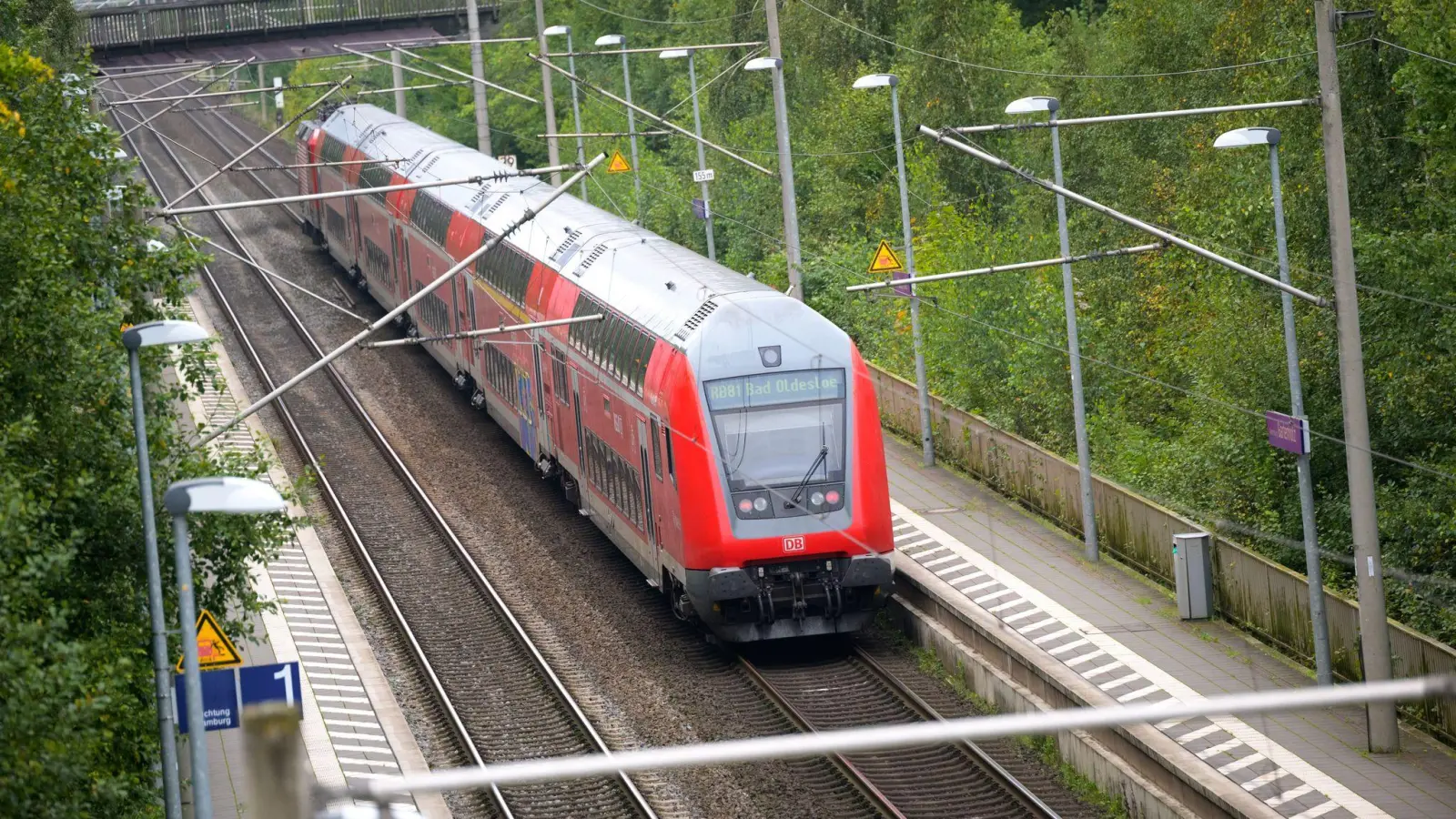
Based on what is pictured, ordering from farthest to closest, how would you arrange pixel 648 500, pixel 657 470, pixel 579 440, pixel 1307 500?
pixel 579 440 → pixel 648 500 → pixel 657 470 → pixel 1307 500

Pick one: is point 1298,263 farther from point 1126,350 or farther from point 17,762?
point 17,762

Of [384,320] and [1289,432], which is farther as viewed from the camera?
[1289,432]

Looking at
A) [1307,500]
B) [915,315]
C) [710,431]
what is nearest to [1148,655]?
[1307,500]

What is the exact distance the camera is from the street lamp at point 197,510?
12516 mm

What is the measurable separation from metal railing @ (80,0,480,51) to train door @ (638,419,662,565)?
26.8 meters

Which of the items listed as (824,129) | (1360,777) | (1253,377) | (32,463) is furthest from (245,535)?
(824,129)

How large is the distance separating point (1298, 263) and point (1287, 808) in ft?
31.9

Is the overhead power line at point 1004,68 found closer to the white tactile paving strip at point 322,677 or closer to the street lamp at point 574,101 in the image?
the street lamp at point 574,101

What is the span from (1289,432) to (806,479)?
534 centimetres

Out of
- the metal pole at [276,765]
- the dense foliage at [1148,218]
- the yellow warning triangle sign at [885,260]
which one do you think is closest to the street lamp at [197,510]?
the metal pole at [276,765]

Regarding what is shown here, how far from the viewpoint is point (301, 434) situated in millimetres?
34188

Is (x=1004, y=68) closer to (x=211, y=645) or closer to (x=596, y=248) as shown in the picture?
(x=596, y=248)

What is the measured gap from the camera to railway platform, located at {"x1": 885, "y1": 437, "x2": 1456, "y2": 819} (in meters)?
16.9

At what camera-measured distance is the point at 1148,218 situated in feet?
114
